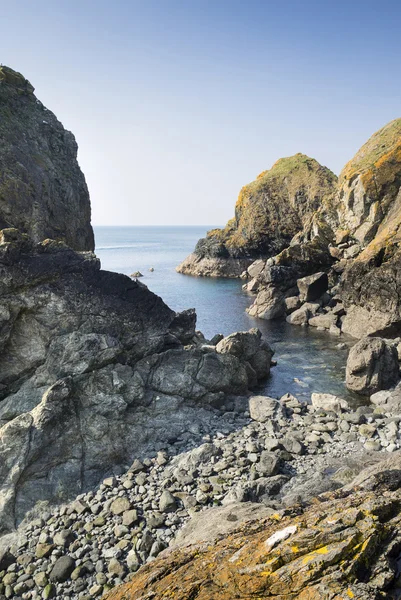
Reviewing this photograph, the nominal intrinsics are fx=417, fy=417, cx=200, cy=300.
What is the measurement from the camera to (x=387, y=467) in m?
18.6

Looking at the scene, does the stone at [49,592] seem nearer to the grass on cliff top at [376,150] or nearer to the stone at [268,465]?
the stone at [268,465]

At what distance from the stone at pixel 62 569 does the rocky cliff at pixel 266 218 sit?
3642 inches

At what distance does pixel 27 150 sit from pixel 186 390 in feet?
111

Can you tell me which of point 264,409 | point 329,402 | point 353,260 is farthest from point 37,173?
point 353,260

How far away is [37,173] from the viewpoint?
45.0 metres

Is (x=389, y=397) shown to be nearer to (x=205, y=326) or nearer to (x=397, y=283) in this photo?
(x=397, y=283)

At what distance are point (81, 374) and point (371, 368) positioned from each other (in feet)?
72.2

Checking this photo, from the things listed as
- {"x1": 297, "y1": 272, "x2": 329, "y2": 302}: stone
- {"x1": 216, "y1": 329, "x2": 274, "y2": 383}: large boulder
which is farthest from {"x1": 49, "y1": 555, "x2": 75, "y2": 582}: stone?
{"x1": 297, "y1": 272, "x2": 329, "y2": 302}: stone

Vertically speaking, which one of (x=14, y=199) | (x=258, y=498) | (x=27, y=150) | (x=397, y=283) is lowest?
(x=258, y=498)

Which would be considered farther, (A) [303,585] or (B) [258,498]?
(B) [258,498]

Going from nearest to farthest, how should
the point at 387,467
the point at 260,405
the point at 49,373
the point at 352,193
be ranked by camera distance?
the point at 387,467 → the point at 49,373 → the point at 260,405 → the point at 352,193

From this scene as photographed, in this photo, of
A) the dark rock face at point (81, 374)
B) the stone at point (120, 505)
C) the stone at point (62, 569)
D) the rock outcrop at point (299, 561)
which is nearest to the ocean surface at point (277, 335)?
the dark rock face at point (81, 374)

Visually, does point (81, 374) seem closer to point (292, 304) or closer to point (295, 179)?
point (292, 304)

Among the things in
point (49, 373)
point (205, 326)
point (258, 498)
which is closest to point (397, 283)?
point (205, 326)
